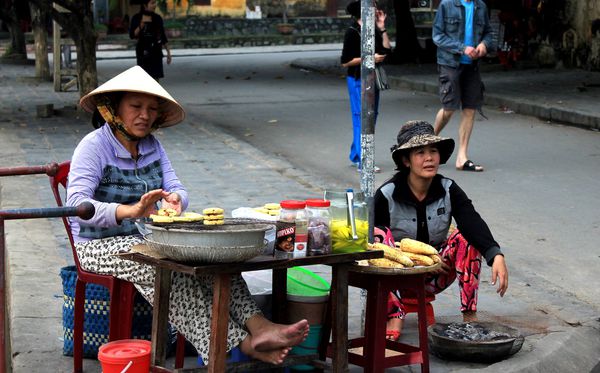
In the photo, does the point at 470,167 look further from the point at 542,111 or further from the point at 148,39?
the point at 148,39

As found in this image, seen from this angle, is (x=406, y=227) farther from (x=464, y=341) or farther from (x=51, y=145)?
(x=51, y=145)

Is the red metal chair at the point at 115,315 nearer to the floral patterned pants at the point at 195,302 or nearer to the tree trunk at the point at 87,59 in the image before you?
the floral patterned pants at the point at 195,302

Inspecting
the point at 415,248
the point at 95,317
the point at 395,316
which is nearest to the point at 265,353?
the point at 415,248

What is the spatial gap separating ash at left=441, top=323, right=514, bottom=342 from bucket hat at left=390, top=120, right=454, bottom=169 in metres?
0.80

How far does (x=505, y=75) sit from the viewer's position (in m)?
20.8

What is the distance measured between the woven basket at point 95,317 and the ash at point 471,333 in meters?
1.38

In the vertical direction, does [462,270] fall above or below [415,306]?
above

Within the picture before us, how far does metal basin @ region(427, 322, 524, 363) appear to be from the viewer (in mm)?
5223

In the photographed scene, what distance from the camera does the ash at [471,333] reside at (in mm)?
5344

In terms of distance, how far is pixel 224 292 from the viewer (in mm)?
4273

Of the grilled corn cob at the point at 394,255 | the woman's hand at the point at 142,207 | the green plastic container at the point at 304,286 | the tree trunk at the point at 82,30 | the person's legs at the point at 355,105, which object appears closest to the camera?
the woman's hand at the point at 142,207

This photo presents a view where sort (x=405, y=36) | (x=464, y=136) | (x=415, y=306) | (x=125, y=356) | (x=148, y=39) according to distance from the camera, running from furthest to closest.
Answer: (x=405, y=36), (x=148, y=39), (x=464, y=136), (x=415, y=306), (x=125, y=356)

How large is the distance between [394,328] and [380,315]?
75 cm

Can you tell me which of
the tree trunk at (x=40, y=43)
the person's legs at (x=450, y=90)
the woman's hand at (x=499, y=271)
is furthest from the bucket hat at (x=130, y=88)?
the tree trunk at (x=40, y=43)
